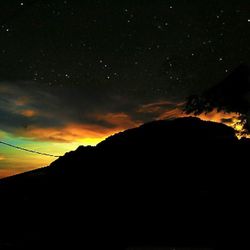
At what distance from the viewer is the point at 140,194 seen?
9375mm

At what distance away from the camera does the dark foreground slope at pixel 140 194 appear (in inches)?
325

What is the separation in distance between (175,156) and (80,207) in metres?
3.14

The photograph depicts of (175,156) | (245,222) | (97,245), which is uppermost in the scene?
(175,156)

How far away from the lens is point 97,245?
8359 mm

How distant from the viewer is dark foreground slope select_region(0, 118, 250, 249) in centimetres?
825

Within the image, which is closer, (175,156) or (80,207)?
(80,207)

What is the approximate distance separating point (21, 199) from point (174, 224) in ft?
15.7

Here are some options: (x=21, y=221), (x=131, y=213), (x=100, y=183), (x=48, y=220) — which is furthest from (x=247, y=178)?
(x=21, y=221)

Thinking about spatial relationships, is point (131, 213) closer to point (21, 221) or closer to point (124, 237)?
point (124, 237)

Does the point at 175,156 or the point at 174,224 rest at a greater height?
the point at 175,156

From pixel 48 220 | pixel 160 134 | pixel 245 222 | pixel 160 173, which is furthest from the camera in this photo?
pixel 160 134

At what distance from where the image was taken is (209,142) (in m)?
10.3

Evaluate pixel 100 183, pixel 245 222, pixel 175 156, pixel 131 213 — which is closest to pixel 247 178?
pixel 245 222

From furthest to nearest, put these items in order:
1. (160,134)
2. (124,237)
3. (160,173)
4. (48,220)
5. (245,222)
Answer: (160,134) → (160,173) → (48,220) → (124,237) → (245,222)
